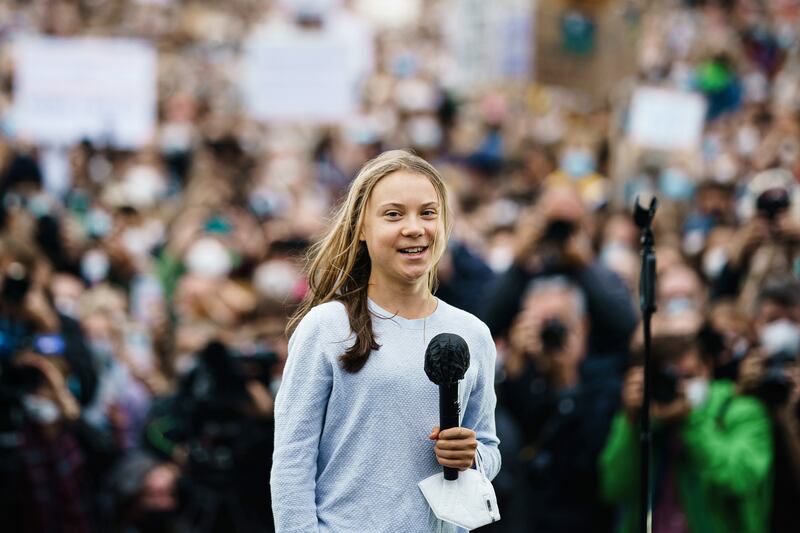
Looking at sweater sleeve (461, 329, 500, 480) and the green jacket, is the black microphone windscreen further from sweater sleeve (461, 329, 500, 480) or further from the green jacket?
the green jacket

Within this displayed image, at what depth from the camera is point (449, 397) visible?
2949mm

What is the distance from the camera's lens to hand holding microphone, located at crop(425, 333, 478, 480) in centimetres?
292

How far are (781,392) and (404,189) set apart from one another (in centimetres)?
318

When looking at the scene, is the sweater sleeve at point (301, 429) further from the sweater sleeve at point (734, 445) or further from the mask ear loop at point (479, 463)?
the sweater sleeve at point (734, 445)

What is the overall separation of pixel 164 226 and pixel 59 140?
151 cm

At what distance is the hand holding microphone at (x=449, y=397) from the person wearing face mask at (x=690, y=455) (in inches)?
109

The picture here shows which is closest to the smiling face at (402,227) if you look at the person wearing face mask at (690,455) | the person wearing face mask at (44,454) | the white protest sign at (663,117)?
the person wearing face mask at (690,455)

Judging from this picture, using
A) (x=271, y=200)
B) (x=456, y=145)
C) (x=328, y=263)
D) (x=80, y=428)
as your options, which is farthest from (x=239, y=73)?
(x=328, y=263)

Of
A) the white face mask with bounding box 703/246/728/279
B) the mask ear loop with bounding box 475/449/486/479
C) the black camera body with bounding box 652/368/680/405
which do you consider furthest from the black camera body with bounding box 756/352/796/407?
the mask ear loop with bounding box 475/449/486/479

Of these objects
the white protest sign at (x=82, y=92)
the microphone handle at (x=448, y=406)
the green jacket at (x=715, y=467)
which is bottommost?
the green jacket at (x=715, y=467)

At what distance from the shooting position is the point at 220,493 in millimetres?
5949

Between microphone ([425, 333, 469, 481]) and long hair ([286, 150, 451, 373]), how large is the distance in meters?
0.20

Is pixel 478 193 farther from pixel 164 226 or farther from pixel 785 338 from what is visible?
pixel 785 338

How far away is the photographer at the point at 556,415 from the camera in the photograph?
597 centimetres
